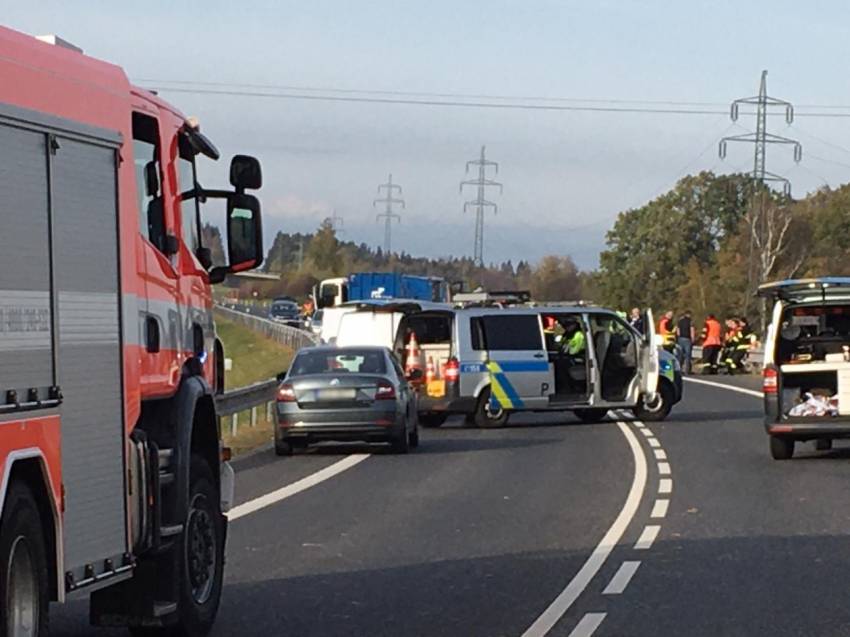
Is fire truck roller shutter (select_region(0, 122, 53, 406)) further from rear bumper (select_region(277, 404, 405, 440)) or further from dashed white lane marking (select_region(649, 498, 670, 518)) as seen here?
rear bumper (select_region(277, 404, 405, 440))

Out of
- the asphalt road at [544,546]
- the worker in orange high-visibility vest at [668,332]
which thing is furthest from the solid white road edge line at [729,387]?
the asphalt road at [544,546]

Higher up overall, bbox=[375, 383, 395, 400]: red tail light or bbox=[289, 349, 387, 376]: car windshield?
bbox=[289, 349, 387, 376]: car windshield

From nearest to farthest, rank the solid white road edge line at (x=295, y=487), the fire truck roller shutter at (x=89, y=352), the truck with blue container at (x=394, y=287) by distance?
the fire truck roller shutter at (x=89, y=352)
the solid white road edge line at (x=295, y=487)
the truck with blue container at (x=394, y=287)

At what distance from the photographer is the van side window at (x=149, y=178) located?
9.47m

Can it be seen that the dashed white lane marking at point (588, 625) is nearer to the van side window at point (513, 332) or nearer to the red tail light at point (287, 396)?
the red tail light at point (287, 396)

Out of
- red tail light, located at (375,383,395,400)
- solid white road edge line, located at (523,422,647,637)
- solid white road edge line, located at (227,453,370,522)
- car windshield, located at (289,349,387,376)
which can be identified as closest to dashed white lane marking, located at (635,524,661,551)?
solid white road edge line, located at (523,422,647,637)

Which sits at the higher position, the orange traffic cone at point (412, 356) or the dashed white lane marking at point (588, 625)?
the orange traffic cone at point (412, 356)

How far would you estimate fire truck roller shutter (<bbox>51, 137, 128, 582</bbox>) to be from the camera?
7953mm

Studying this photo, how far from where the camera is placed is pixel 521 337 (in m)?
30.9

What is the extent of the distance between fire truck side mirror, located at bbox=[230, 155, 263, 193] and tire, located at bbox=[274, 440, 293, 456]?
13662 mm

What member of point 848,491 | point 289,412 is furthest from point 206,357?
point 289,412

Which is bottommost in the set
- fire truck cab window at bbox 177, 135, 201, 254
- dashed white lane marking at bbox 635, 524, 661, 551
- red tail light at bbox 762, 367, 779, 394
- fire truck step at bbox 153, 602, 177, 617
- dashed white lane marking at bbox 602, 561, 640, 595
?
dashed white lane marking at bbox 635, 524, 661, 551

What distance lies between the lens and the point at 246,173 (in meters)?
10.4

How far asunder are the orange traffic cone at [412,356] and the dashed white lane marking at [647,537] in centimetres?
1514
